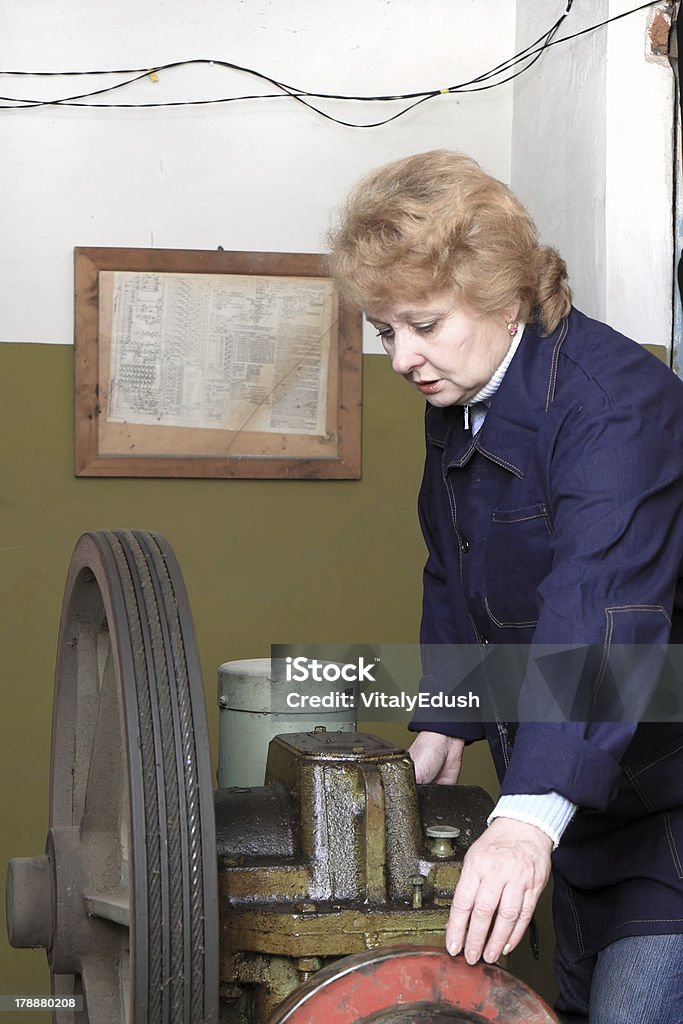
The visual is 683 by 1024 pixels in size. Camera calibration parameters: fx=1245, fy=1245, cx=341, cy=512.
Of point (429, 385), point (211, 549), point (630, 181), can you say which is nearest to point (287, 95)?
point (630, 181)

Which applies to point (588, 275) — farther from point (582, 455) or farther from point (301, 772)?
point (301, 772)

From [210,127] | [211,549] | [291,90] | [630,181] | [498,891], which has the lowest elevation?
[498,891]

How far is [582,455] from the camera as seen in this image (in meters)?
1.34

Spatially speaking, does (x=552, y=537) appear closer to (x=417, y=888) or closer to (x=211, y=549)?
(x=417, y=888)

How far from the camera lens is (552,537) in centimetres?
141

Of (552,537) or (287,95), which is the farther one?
(287,95)

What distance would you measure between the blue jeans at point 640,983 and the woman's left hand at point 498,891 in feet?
1.33

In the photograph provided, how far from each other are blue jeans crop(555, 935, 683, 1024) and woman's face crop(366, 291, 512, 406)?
0.71m

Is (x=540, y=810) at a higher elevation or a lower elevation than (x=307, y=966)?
higher

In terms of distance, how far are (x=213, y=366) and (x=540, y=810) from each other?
6.92 feet

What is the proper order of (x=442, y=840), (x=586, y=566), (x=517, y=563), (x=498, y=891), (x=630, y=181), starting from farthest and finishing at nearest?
(x=630, y=181) → (x=517, y=563) → (x=442, y=840) → (x=586, y=566) → (x=498, y=891)

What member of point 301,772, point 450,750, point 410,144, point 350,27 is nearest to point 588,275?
point 410,144

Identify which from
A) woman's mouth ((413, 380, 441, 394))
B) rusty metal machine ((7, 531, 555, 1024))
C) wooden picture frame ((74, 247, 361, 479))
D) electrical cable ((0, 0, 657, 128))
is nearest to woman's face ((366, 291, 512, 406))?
woman's mouth ((413, 380, 441, 394))

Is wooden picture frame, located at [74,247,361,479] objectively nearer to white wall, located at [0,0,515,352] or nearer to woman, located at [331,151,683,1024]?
white wall, located at [0,0,515,352]
